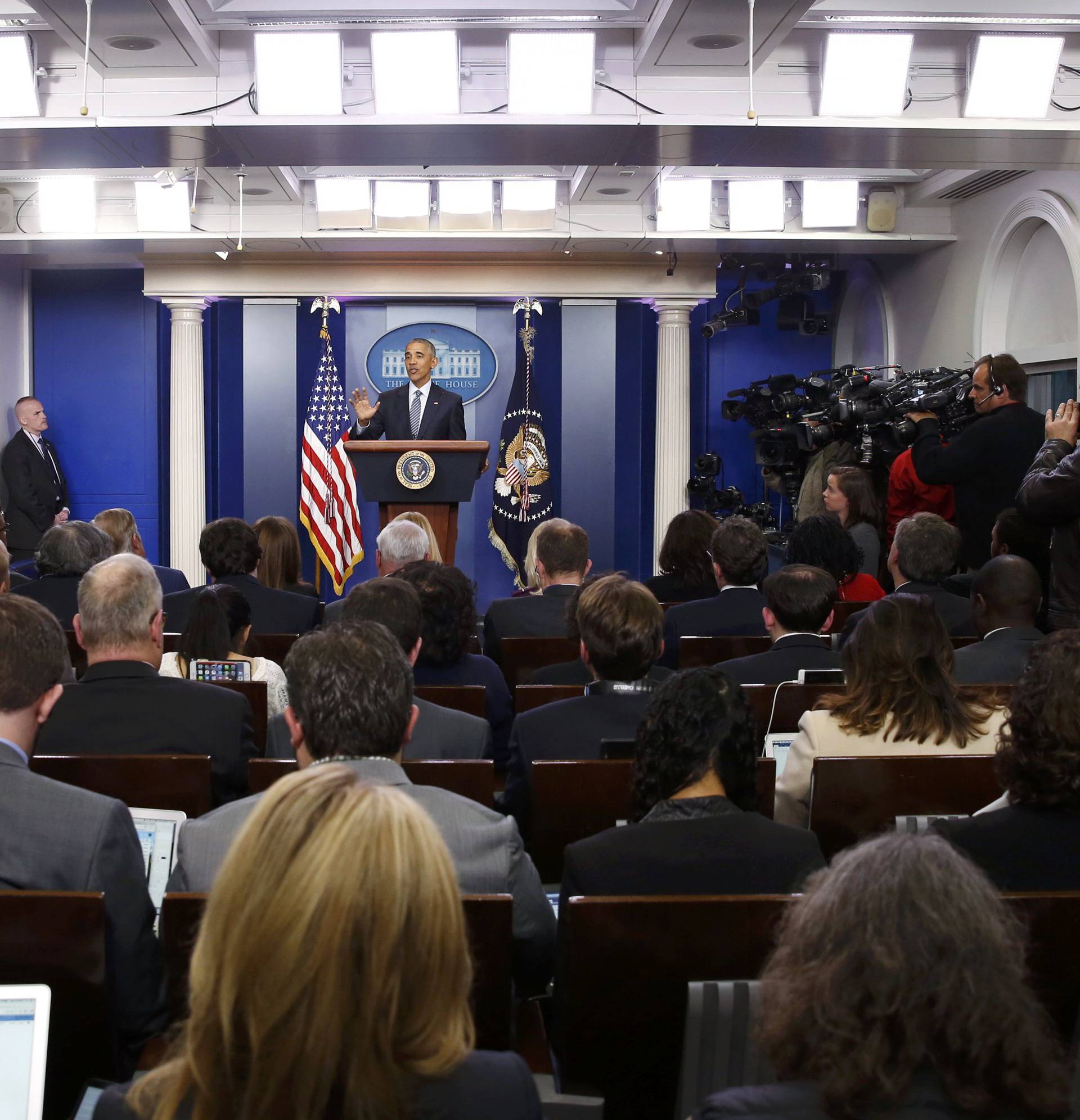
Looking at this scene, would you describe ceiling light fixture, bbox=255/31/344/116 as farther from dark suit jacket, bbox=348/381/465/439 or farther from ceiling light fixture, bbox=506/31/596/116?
dark suit jacket, bbox=348/381/465/439

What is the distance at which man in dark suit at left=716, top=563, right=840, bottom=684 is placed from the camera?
10.9 ft

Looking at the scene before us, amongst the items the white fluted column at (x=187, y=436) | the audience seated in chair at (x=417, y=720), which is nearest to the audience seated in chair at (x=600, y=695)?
the audience seated in chair at (x=417, y=720)

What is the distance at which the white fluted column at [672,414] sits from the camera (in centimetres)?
977

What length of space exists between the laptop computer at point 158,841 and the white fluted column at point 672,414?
7.74 m

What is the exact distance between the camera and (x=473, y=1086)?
3.42ft

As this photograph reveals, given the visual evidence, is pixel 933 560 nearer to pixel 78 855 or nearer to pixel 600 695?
pixel 600 695

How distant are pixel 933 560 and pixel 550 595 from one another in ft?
4.42

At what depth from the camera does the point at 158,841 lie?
2156 millimetres

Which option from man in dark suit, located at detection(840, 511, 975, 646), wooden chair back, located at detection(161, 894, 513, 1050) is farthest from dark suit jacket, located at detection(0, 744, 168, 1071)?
man in dark suit, located at detection(840, 511, 975, 646)

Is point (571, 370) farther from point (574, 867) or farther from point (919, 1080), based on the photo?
point (919, 1080)

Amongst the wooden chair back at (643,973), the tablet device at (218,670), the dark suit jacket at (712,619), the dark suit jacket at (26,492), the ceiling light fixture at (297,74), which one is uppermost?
the ceiling light fixture at (297,74)

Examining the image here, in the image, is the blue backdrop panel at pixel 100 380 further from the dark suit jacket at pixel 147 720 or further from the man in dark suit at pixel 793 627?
the dark suit jacket at pixel 147 720

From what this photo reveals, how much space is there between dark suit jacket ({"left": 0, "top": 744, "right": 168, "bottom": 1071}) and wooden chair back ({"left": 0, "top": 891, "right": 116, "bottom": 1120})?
0.10m

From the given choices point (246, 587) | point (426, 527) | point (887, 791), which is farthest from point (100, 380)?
point (887, 791)
